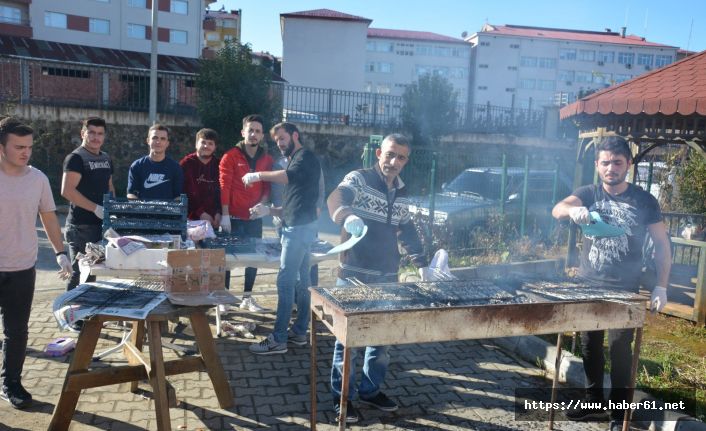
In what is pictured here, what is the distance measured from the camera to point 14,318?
3877 millimetres

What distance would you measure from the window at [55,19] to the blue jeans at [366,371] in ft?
127

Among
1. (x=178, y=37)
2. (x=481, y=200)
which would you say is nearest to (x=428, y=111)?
(x=481, y=200)

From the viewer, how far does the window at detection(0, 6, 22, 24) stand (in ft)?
112

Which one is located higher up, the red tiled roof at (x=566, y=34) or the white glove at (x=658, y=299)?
the red tiled roof at (x=566, y=34)

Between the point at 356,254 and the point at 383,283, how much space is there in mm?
300

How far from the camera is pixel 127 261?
420cm

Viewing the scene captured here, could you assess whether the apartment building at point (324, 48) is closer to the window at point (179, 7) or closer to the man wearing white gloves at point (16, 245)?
the window at point (179, 7)

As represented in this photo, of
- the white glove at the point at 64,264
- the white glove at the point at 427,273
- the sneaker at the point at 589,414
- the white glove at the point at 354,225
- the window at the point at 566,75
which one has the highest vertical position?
the window at the point at 566,75

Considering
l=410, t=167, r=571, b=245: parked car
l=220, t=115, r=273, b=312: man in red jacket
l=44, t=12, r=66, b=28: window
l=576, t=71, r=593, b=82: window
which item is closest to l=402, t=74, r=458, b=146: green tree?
l=410, t=167, r=571, b=245: parked car

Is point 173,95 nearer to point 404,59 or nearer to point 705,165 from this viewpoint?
point 705,165

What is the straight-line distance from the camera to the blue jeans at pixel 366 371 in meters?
3.91

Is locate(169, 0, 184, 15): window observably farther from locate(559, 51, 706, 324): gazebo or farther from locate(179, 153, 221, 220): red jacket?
locate(559, 51, 706, 324): gazebo

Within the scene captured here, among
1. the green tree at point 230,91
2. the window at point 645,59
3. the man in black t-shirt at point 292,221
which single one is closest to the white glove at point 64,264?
the man in black t-shirt at point 292,221

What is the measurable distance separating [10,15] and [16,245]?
37.9 meters
